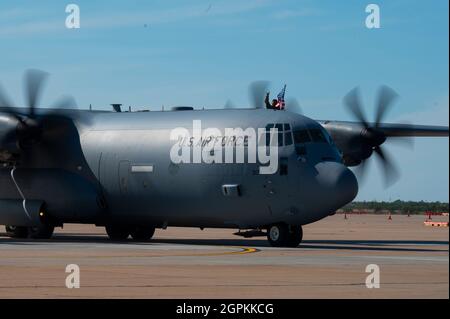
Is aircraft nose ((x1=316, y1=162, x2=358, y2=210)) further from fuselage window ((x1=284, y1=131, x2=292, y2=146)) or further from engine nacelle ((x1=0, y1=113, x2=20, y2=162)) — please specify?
engine nacelle ((x1=0, y1=113, x2=20, y2=162))

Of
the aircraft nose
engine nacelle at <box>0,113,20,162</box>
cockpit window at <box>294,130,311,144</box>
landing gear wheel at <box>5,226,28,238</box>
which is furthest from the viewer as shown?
landing gear wheel at <box>5,226,28,238</box>

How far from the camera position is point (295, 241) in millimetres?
33938

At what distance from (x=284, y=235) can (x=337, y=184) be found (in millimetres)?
2979

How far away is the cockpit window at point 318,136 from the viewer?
3353cm

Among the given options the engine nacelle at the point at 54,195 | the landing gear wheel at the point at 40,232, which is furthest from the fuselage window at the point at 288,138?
the landing gear wheel at the point at 40,232

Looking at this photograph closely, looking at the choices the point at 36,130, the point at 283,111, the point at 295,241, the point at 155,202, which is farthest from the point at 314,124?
the point at 36,130

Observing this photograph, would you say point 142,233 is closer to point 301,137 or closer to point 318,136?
point 301,137

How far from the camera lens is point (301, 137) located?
33438mm

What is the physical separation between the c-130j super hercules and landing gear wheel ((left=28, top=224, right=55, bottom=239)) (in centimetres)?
5

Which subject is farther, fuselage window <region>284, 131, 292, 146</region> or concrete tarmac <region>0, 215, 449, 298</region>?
fuselage window <region>284, 131, 292, 146</region>

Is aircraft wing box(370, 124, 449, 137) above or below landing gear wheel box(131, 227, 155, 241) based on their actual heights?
above

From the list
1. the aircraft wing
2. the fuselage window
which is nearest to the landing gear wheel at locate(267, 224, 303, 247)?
the fuselage window

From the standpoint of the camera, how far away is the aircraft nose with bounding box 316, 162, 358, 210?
3206cm

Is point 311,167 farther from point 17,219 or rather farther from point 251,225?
point 17,219
